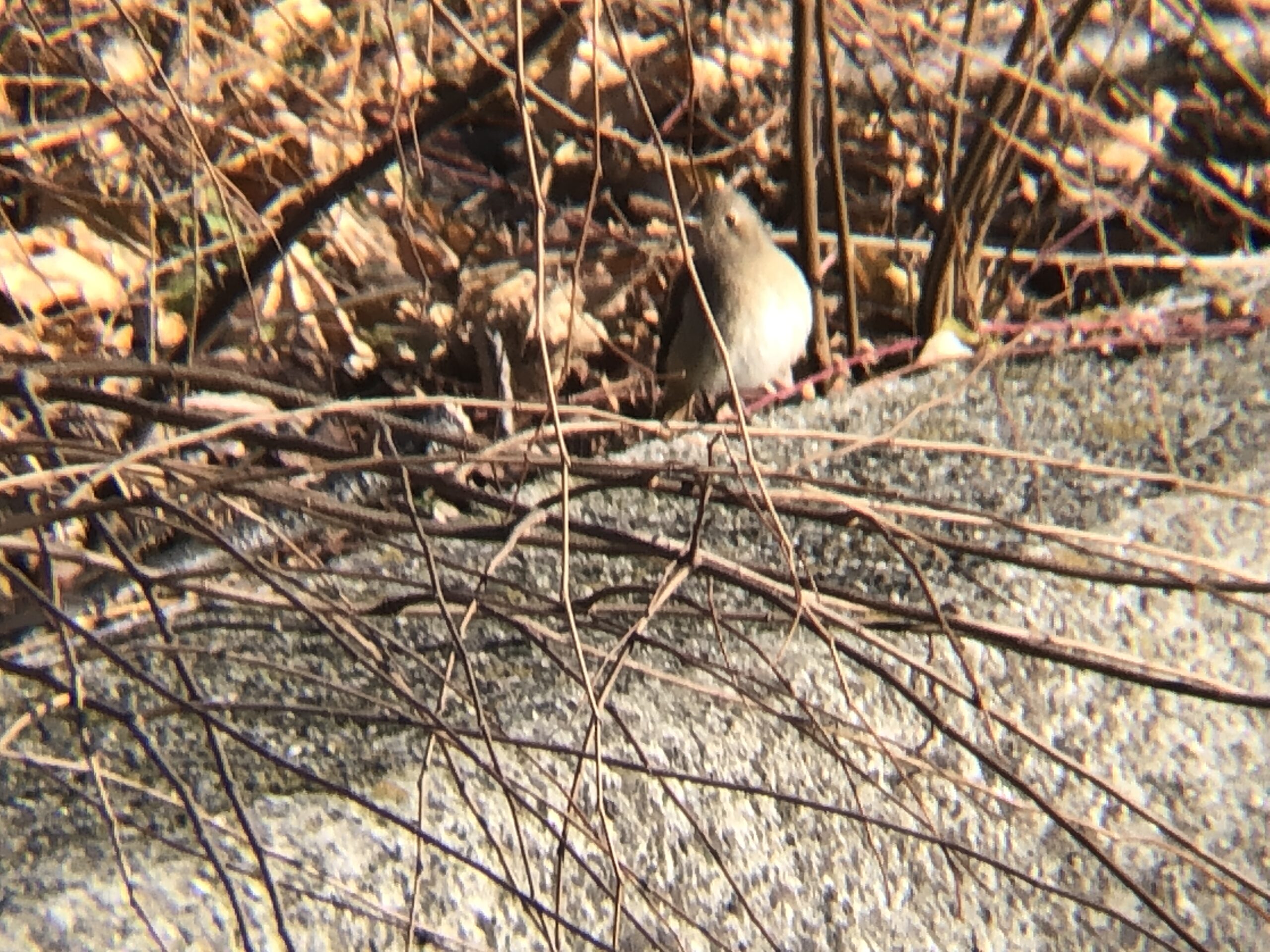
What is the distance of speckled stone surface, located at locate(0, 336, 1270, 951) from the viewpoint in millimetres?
1050

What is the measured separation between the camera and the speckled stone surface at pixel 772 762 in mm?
1050

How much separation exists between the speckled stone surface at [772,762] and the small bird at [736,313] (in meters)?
0.88

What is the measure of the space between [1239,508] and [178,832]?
1.43 m

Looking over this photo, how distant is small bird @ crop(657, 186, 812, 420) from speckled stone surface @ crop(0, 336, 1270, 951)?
0.88 meters

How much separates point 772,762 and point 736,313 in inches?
59.0

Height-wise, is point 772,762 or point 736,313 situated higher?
point 736,313

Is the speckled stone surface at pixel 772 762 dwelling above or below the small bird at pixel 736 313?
below

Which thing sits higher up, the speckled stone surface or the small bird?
the small bird

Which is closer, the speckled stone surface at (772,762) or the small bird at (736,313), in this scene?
the speckled stone surface at (772,762)

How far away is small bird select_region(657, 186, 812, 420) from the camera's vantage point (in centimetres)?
248

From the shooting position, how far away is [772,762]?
128 cm

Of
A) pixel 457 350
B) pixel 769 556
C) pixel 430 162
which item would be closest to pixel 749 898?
pixel 769 556

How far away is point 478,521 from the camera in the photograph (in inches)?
55.0

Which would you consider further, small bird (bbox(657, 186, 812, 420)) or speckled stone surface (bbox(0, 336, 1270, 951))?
small bird (bbox(657, 186, 812, 420))
